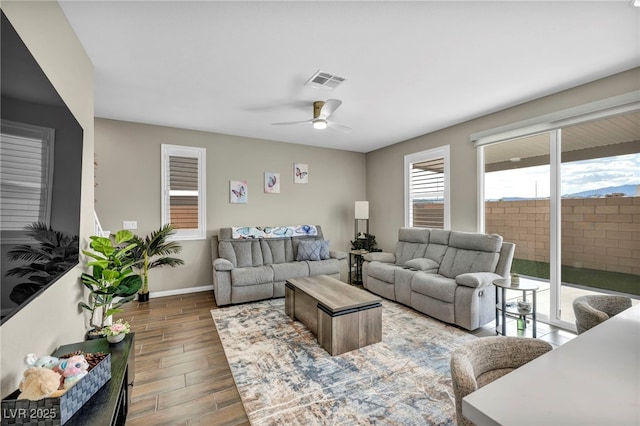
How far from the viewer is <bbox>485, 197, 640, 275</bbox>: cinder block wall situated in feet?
9.23

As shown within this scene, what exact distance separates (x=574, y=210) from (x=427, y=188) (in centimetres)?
211

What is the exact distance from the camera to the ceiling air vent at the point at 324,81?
2770 mm

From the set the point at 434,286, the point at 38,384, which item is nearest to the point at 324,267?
the point at 434,286

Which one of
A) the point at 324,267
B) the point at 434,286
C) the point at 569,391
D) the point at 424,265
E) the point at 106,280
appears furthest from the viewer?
the point at 324,267

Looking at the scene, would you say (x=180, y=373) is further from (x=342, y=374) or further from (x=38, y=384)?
(x=38, y=384)

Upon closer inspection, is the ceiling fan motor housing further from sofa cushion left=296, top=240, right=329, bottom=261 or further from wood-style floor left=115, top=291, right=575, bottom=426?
wood-style floor left=115, top=291, right=575, bottom=426

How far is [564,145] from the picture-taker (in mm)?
3230

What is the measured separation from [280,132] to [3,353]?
14.0 feet

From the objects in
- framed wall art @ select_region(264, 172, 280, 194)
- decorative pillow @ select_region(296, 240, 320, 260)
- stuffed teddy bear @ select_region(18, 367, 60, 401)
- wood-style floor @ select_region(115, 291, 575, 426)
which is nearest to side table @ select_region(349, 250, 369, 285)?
decorative pillow @ select_region(296, 240, 320, 260)

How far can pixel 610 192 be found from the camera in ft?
9.62

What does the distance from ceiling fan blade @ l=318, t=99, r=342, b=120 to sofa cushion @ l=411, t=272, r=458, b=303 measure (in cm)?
239

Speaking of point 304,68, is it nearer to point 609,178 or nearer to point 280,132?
point 280,132

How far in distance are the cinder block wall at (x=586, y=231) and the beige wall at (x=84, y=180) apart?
460 centimetres

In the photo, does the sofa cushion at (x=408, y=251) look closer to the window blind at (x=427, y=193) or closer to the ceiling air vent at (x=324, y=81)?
the window blind at (x=427, y=193)
